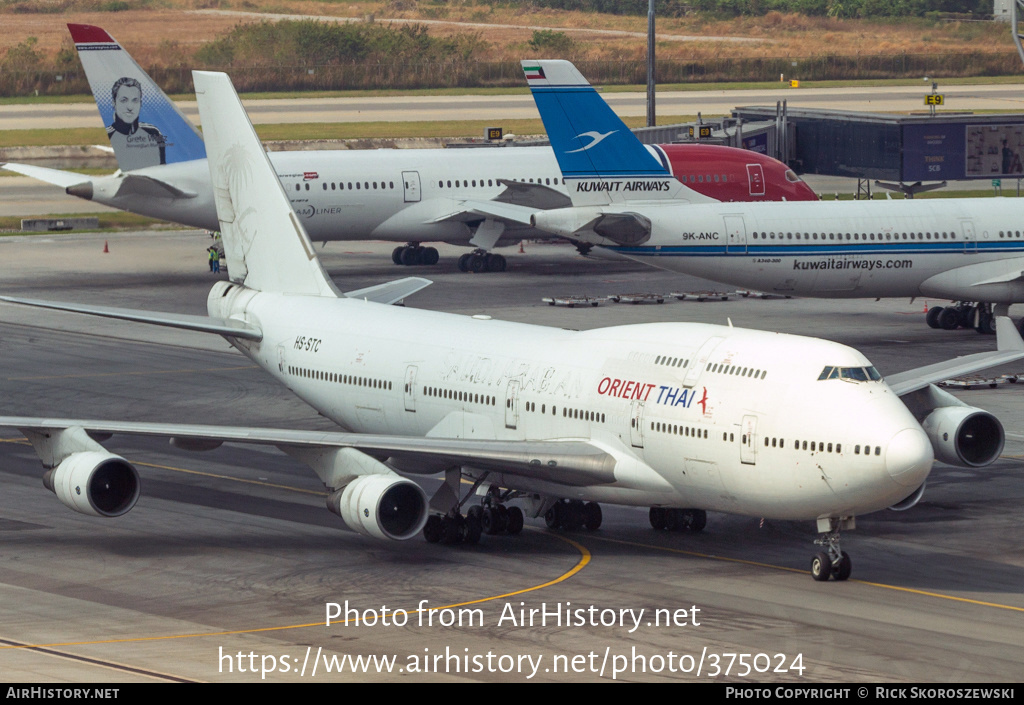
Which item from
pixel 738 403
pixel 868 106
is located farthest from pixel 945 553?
pixel 868 106

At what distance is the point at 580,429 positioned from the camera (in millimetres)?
31016

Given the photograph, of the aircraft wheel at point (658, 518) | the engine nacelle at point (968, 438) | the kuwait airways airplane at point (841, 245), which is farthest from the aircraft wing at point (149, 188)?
the engine nacelle at point (968, 438)

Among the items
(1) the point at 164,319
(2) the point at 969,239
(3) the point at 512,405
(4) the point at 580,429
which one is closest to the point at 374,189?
(2) the point at 969,239

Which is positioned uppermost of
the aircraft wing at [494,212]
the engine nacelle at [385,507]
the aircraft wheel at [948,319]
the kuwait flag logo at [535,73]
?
the kuwait flag logo at [535,73]

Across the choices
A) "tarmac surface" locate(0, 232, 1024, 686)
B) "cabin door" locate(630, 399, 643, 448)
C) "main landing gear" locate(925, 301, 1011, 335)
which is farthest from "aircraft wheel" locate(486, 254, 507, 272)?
"cabin door" locate(630, 399, 643, 448)

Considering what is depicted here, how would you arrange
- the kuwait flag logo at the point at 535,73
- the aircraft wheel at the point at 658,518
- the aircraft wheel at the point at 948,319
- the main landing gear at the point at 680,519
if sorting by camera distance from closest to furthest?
the main landing gear at the point at 680,519 < the aircraft wheel at the point at 658,518 < the kuwait flag logo at the point at 535,73 < the aircraft wheel at the point at 948,319

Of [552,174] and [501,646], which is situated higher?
[552,174]

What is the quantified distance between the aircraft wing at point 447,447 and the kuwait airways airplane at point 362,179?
4067 centimetres

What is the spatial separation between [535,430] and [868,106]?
366 ft

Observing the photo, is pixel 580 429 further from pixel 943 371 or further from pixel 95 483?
pixel 95 483

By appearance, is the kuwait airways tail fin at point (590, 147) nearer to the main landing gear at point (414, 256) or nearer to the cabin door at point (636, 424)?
the main landing gear at point (414, 256)

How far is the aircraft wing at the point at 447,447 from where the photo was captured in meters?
30.2

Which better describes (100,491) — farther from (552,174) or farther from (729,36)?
(729,36)

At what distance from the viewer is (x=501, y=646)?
24.9 metres
